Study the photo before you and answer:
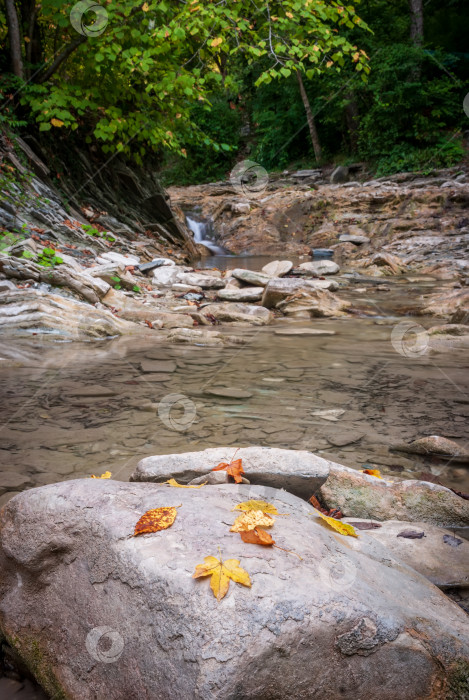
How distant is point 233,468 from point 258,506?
41 cm

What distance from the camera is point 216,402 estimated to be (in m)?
3.62

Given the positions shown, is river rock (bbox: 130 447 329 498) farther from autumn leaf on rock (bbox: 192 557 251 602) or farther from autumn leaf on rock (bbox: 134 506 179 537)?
autumn leaf on rock (bbox: 192 557 251 602)

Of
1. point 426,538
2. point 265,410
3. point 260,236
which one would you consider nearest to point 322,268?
point 260,236

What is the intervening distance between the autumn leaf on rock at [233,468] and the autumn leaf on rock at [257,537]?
551 mm

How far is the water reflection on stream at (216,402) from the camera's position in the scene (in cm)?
272

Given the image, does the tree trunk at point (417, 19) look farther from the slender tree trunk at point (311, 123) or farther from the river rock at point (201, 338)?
the river rock at point (201, 338)

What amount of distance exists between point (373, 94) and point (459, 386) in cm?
2172

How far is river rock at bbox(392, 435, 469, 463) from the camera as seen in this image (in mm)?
2707

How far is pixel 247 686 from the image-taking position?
104 cm

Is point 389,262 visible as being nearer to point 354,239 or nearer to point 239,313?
→ point 354,239

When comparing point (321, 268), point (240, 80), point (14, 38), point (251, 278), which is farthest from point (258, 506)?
point (240, 80)

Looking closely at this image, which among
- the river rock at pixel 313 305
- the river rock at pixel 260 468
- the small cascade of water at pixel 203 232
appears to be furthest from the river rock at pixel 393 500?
the small cascade of water at pixel 203 232

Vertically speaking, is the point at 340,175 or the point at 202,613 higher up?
the point at 340,175

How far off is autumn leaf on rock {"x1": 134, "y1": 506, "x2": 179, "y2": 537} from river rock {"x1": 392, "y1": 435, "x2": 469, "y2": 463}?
183 cm
